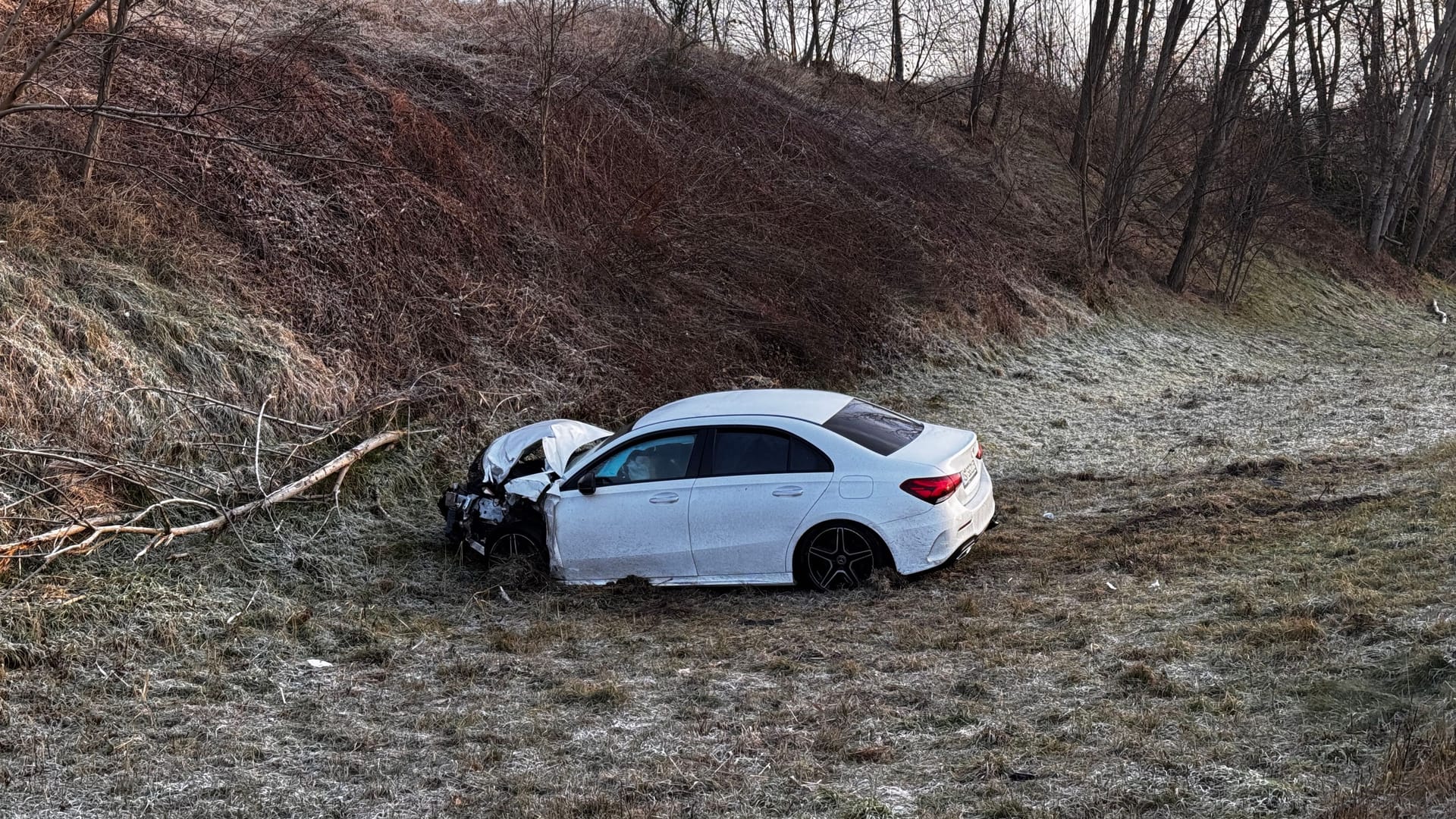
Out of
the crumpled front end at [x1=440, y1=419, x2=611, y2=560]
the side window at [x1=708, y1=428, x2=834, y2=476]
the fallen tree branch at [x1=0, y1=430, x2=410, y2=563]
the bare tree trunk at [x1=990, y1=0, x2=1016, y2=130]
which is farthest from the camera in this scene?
the bare tree trunk at [x1=990, y1=0, x2=1016, y2=130]

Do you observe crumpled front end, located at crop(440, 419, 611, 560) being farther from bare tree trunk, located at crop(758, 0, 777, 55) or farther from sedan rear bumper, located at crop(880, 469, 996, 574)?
bare tree trunk, located at crop(758, 0, 777, 55)

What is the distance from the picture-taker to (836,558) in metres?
8.96

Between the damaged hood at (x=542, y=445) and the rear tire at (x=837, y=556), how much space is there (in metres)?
2.35

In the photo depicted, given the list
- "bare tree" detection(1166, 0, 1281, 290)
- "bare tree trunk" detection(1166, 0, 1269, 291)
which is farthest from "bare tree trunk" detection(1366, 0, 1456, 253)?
"bare tree trunk" detection(1166, 0, 1269, 291)

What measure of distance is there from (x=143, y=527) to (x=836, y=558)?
17.9 ft

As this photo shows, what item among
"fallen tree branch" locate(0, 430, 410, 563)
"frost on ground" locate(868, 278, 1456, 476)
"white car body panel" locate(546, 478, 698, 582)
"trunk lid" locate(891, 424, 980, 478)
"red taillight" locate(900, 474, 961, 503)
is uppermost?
"frost on ground" locate(868, 278, 1456, 476)

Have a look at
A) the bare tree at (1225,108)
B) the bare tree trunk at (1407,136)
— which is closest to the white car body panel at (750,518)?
the bare tree at (1225,108)

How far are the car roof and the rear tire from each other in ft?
2.90

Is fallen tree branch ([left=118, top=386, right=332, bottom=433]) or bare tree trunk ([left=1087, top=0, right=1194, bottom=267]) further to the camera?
bare tree trunk ([left=1087, top=0, right=1194, bottom=267])

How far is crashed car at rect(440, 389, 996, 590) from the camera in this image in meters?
8.80

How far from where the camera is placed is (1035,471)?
543 inches

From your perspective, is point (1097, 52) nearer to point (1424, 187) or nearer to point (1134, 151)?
point (1134, 151)

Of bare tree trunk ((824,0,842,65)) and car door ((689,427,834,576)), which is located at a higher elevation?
bare tree trunk ((824,0,842,65))

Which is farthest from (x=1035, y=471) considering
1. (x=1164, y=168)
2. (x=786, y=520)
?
(x=1164, y=168)
